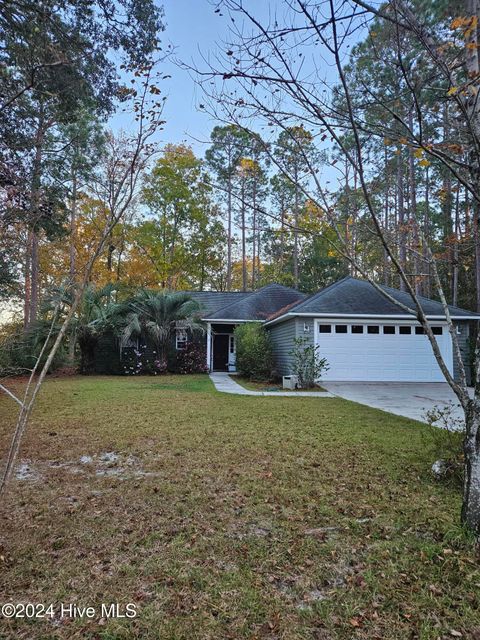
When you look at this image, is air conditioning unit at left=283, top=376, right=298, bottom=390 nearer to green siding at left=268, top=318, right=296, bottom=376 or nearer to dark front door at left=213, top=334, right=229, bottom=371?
green siding at left=268, top=318, right=296, bottom=376

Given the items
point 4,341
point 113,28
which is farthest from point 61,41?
point 4,341

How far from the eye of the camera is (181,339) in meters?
17.5

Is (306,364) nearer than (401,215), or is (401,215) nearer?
(306,364)

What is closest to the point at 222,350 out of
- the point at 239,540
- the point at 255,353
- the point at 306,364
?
the point at 255,353

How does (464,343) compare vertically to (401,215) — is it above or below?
below

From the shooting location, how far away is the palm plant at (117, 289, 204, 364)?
610 inches

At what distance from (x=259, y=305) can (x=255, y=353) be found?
4.62 metres

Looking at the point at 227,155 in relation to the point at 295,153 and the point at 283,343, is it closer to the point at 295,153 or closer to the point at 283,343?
the point at 283,343

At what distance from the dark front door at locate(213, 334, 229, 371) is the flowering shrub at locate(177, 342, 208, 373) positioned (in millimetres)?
1735

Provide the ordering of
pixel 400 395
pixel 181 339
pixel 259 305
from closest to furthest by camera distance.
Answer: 1. pixel 400 395
2. pixel 181 339
3. pixel 259 305

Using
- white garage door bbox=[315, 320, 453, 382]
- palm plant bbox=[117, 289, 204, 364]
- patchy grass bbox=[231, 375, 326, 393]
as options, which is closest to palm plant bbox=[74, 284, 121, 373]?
palm plant bbox=[117, 289, 204, 364]

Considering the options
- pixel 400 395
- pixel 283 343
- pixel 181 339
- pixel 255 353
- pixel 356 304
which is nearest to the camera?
pixel 400 395

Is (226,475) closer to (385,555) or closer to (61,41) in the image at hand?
(385,555)

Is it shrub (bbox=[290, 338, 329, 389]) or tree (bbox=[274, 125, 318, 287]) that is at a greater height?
tree (bbox=[274, 125, 318, 287])
